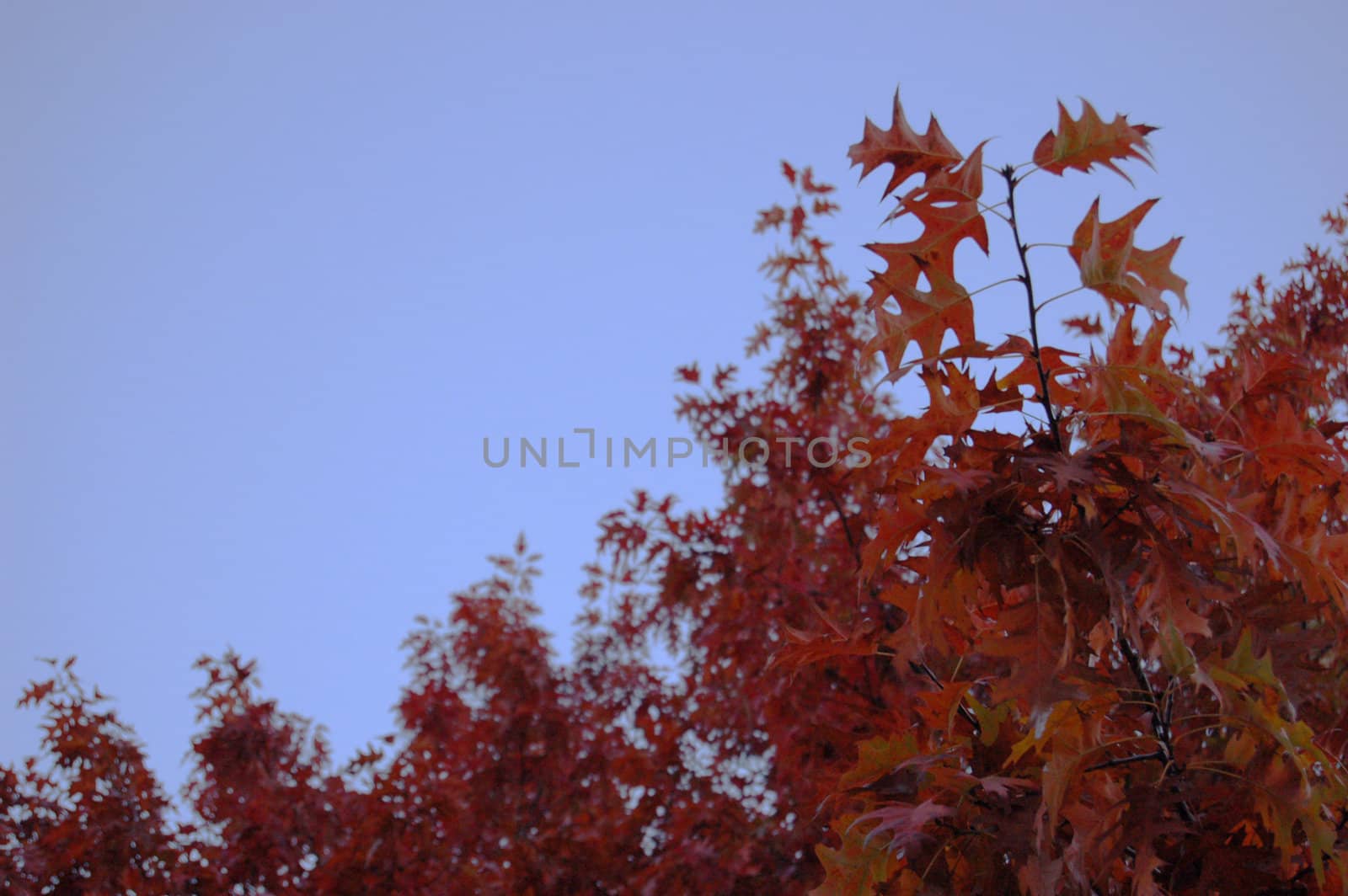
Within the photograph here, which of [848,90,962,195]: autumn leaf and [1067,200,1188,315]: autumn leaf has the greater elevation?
[848,90,962,195]: autumn leaf

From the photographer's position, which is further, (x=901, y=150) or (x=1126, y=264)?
(x=901, y=150)

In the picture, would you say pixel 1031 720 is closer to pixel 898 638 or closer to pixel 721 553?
pixel 898 638

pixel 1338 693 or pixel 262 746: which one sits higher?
pixel 262 746

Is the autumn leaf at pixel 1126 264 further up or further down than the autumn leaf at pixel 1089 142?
further down

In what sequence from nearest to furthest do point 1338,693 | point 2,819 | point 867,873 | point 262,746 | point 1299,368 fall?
1. point 867,873
2. point 1299,368
3. point 1338,693
4. point 2,819
5. point 262,746

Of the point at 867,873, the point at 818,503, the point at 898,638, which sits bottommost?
the point at 867,873

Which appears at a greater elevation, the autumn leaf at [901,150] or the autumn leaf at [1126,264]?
the autumn leaf at [901,150]

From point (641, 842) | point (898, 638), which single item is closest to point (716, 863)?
point (641, 842)

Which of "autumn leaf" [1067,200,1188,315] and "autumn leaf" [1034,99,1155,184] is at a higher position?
"autumn leaf" [1034,99,1155,184]

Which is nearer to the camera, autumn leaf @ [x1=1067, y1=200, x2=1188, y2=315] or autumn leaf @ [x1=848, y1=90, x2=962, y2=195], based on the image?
autumn leaf @ [x1=1067, y1=200, x2=1188, y2=315]

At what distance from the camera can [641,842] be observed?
219 inches

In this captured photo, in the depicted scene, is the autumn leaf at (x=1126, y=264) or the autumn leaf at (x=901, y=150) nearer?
the autumn leaf at (x=1126, y=264)

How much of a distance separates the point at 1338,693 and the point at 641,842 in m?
3.87

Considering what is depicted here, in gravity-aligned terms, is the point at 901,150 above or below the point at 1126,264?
above
